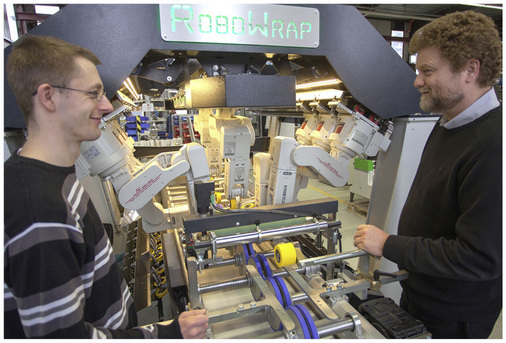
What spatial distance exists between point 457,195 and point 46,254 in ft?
5.34

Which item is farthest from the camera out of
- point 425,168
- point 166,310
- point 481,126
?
point 166,310

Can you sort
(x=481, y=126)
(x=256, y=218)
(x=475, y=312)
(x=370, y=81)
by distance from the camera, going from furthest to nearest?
(x=370, y=81) → (x=256, y=218) → (x=475, y=312) → (x=481, y=126)

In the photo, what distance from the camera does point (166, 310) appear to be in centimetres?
271

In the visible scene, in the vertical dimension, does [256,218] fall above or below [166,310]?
above

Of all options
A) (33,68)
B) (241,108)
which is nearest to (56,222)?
(33,68)

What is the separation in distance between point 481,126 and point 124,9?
206 cm

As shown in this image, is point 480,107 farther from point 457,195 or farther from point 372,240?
point 372,240

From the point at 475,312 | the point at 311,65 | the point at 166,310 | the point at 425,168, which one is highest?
the point at 311,65

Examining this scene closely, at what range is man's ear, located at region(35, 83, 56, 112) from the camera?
3.35ft

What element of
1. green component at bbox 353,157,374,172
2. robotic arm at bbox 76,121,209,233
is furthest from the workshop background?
green component at bbox 353,157,374,172

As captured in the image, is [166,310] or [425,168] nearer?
[425,168]

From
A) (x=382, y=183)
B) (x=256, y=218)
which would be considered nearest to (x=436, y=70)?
(x=256, y=218)

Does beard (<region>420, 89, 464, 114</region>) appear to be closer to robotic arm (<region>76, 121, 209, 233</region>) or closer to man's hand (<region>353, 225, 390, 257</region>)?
man's hand (<region>353, 225, 390, 257</region>)

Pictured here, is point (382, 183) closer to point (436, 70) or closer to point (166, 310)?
point (436, 70)
